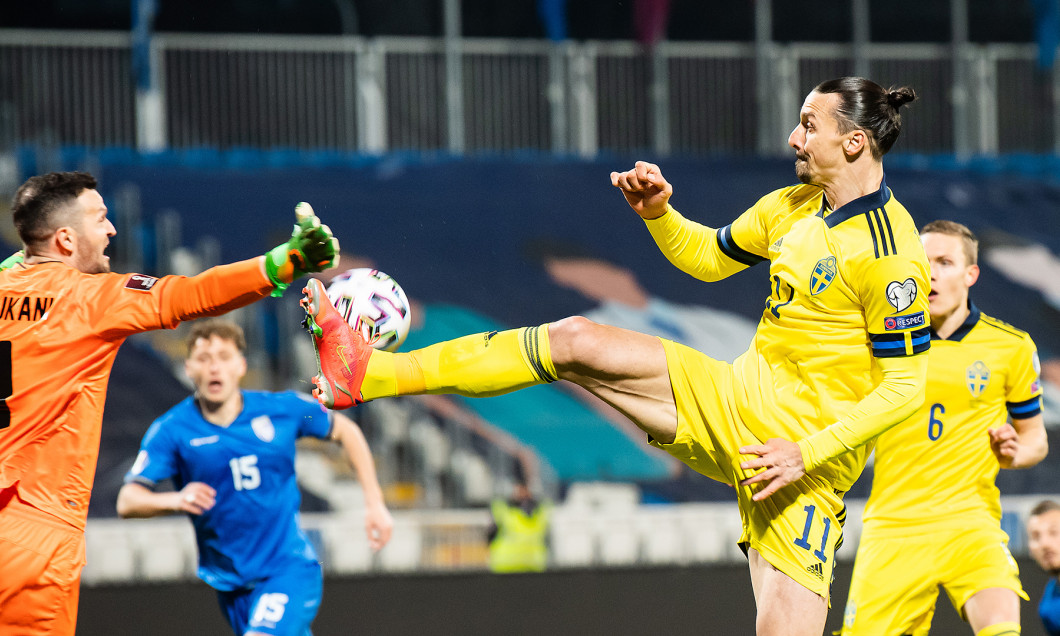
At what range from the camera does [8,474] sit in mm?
3721

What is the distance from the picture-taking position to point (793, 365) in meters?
3.87

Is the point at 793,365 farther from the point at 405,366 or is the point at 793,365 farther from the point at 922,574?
the point at 922,574

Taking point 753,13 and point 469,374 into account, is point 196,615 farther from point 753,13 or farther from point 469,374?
point 753,13

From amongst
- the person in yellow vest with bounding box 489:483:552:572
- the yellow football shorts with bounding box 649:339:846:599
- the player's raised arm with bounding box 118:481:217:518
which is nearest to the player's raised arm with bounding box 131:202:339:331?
the yellow football shorts with bounding box 649:339:846:599

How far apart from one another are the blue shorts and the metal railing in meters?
8.56

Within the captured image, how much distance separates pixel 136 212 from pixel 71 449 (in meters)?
9.01

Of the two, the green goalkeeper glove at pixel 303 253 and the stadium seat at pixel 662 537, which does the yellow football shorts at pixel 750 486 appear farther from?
the stadium seat at pixel 662 537

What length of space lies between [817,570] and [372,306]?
5.94 ft

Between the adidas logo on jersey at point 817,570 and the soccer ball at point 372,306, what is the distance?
5.42 feet

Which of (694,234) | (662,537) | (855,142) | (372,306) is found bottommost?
(662,537)

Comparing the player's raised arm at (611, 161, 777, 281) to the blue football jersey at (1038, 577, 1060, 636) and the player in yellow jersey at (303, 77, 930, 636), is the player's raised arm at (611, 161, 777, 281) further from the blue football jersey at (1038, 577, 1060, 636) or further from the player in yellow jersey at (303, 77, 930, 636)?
the blue football jersey at (1038, 577, 1060, 636)

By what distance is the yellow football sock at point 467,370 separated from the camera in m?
3.60

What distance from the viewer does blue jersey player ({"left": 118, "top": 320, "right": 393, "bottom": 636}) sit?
5.30 meters

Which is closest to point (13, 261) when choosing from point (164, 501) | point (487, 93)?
point (164, 501)
